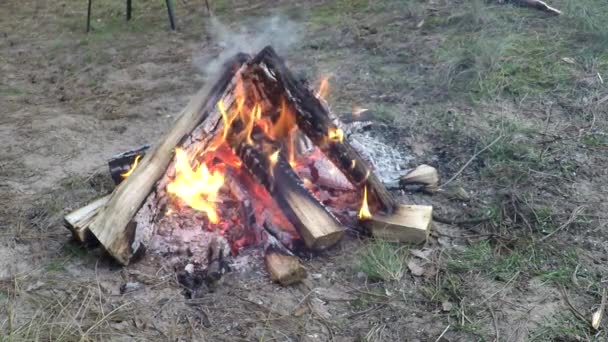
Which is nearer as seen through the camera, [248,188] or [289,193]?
[289,193]

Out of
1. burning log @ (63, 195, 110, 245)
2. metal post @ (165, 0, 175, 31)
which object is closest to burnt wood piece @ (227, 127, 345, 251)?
burning log @ (63, 195, 110, 245)

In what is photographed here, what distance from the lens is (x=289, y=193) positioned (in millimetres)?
3240

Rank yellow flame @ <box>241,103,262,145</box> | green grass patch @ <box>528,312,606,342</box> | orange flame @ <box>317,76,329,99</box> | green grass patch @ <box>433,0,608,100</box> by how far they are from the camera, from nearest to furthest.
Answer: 1. green grass patch @ <box>528,312,606,342</box>
2. yellow flame @ <box>241,103,262,145</box>
3. green grass patch @ <box>433,0,608,100</box>
4. orange flame @ <box>317,76,329,99</box>

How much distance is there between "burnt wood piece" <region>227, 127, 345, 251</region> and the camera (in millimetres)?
3096

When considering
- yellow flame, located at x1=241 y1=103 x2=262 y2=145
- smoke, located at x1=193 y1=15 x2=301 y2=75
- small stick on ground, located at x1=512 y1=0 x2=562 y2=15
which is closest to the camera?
yellow flame, located at x1=241 y1=103 x2=262 y2=145

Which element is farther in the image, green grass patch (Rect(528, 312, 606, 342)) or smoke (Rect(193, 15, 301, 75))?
smoke (Rect(193, 15, 301, 75))

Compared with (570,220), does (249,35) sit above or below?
below

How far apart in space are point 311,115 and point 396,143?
3.16 feet

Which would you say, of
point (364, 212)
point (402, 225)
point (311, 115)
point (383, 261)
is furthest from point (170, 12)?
point (383, 261)

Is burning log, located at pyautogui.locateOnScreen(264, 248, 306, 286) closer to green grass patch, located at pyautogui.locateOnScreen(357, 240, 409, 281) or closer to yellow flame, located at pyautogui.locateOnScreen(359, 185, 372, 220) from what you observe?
green grass patch, located at pyautogui.locateOnScreen(357, 240, 409, 281)

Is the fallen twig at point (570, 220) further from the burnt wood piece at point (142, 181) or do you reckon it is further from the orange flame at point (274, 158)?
the burnt wood piece at point (142, 181)

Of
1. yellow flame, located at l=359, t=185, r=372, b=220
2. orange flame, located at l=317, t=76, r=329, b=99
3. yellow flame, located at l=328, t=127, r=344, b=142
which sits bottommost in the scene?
orange flame, located at l=317, t=76, r=329, b=99

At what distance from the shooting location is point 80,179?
396 centimetres

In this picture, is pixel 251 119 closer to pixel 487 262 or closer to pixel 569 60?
pixel 487 262
